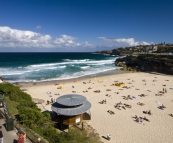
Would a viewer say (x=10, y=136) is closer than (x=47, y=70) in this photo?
Yes

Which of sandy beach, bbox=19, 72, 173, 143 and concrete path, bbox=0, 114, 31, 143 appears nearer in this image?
concrete path, bbox=0, 114, 31, 143

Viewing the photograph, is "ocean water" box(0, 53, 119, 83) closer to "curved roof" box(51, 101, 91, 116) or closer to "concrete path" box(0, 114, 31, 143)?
"curved roof" box(51, 101, 91, 116)

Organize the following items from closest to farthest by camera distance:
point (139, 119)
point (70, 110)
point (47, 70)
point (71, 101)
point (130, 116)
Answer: point (70, 110) < point (71, 101) < point (139, 119) < point (130, 116) < point (47, 70)

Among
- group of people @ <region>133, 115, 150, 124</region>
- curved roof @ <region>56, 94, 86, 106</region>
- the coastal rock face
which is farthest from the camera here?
the coastal rock face

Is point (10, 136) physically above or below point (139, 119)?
above

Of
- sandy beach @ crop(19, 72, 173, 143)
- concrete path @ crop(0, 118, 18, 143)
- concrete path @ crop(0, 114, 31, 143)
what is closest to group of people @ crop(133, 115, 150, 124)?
sandy beach @ crop(19, 72, 173, 143)

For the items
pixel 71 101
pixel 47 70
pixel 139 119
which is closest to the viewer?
pixel 71 101

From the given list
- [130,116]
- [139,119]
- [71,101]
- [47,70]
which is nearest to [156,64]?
[47,70]

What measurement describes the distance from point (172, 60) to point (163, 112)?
2803cm

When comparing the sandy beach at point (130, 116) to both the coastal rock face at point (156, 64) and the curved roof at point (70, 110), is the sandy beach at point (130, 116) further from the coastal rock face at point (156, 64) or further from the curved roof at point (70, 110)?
the coastal rock face at point (156, 64)

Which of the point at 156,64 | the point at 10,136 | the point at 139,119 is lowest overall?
the point at 139,119

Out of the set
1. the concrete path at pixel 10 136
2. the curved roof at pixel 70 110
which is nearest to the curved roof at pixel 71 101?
the curved roof at pixel 70 110

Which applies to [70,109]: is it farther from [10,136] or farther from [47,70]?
[47,70]

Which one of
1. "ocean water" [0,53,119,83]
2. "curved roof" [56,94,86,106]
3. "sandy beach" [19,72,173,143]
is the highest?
"curved roof" [56,94,86,106]
